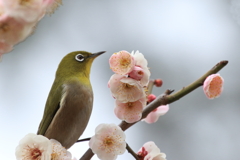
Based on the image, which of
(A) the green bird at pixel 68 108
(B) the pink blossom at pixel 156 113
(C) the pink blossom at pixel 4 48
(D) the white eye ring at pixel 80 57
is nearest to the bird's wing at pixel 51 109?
(A) the green bird at pixel 68 108

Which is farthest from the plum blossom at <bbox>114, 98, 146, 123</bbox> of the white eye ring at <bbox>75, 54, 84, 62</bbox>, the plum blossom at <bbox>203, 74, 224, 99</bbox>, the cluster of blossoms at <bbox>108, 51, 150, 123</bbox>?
the white eye ring at <bbox>75, 54, 84, 62</bbox>

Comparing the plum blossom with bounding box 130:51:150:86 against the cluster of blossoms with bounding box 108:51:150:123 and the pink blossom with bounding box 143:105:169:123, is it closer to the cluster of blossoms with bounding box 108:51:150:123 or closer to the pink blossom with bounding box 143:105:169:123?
the cluster of blossoms with bounding box 108:51:150:123

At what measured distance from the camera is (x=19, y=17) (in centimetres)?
32

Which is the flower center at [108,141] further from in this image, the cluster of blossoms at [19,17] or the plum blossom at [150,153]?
the cluster of blossoms at [19,17]

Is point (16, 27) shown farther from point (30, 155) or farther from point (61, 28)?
point (61, 28)

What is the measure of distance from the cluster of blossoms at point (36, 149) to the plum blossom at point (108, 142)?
84 millimetres

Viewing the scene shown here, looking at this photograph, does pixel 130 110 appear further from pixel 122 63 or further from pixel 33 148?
pixel 33 148

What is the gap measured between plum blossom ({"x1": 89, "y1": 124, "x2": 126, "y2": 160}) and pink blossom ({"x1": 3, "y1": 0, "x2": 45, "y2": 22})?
37cm

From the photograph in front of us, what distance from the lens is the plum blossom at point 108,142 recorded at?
0.66 meters

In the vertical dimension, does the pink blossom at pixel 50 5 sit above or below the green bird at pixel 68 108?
above

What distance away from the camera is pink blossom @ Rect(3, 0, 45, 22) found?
325 mm

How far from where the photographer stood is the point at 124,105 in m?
0.73

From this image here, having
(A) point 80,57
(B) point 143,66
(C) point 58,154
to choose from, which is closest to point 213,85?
(B) point 143,66

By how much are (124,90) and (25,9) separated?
0.38m
